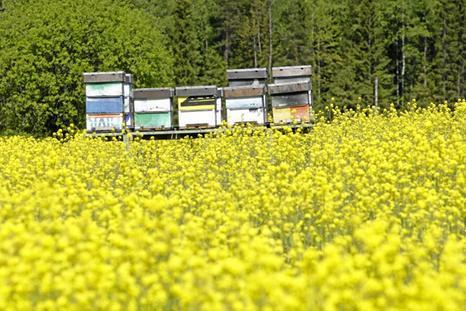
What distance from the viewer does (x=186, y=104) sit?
19188 mm

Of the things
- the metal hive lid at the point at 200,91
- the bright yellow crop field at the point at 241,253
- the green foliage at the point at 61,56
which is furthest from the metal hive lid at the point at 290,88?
the green foliage at the point at 61,56

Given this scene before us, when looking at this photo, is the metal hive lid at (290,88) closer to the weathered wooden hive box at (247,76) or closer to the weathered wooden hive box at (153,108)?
the weathered wooden hive box at (153,108)

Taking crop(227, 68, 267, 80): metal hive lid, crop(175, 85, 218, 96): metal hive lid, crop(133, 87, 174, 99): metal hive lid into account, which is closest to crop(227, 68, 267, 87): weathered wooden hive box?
crop(227, 68, 267, 80): metal hive lid

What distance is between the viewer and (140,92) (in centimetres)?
1916

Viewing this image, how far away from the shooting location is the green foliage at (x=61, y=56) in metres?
31.2

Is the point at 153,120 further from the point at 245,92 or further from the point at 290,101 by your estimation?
the point at 290,101

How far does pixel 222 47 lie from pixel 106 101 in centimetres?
5205

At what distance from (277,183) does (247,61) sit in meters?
50.3

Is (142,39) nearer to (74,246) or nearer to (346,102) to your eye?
(346,102)

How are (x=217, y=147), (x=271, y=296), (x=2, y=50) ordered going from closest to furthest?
(x=271, y=296) → (x=217, y=147) → (x=2, y=50)

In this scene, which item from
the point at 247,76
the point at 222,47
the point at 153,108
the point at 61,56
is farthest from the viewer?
the point at 222,47

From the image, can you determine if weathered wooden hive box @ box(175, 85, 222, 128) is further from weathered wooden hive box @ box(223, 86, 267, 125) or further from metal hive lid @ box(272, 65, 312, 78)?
metal hive lid @ box(272, 65, 312, 78)

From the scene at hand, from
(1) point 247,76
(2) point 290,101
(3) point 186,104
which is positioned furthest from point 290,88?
(1) point 247,76

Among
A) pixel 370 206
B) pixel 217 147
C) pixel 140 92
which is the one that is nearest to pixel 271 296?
pixel 370 206
